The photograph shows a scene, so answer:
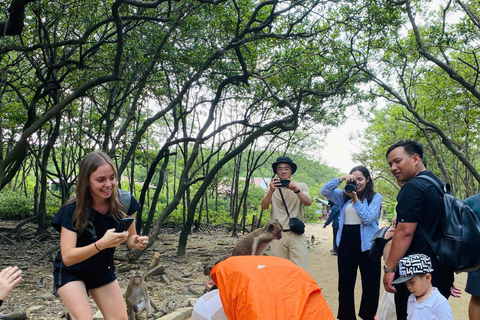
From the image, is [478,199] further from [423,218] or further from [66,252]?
[66,252]

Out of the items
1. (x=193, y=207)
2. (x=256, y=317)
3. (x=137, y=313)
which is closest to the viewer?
(x=256, y=317)

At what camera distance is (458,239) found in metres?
2.74

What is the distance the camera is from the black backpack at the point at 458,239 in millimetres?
2721

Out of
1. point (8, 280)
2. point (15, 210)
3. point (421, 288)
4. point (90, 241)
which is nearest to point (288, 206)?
point (421, 288)

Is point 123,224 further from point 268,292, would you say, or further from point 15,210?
point 15,210

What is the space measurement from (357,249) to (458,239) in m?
1.64

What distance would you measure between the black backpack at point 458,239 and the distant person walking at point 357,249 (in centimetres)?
138

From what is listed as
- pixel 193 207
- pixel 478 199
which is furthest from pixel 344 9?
pixel 478 199

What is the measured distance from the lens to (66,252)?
8.39 feet

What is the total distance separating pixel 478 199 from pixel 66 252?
324 cm


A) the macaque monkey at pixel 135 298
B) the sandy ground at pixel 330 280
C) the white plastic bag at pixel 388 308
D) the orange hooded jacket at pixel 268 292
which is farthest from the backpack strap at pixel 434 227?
the macaque monkey at pixel 135 298

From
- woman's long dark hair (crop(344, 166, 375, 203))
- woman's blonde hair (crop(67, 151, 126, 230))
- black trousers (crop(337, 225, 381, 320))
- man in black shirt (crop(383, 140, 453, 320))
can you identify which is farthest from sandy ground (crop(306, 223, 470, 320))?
woman's blonde hair (crop(67, 151, 126, 230))

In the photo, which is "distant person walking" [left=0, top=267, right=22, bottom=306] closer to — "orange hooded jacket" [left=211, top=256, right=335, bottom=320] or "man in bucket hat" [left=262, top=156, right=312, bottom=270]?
"orange hooded jacket" [left=211, top=256, right=335, bottom=320]

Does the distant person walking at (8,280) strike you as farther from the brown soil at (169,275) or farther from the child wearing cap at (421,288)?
the brown soil at (169,275)
